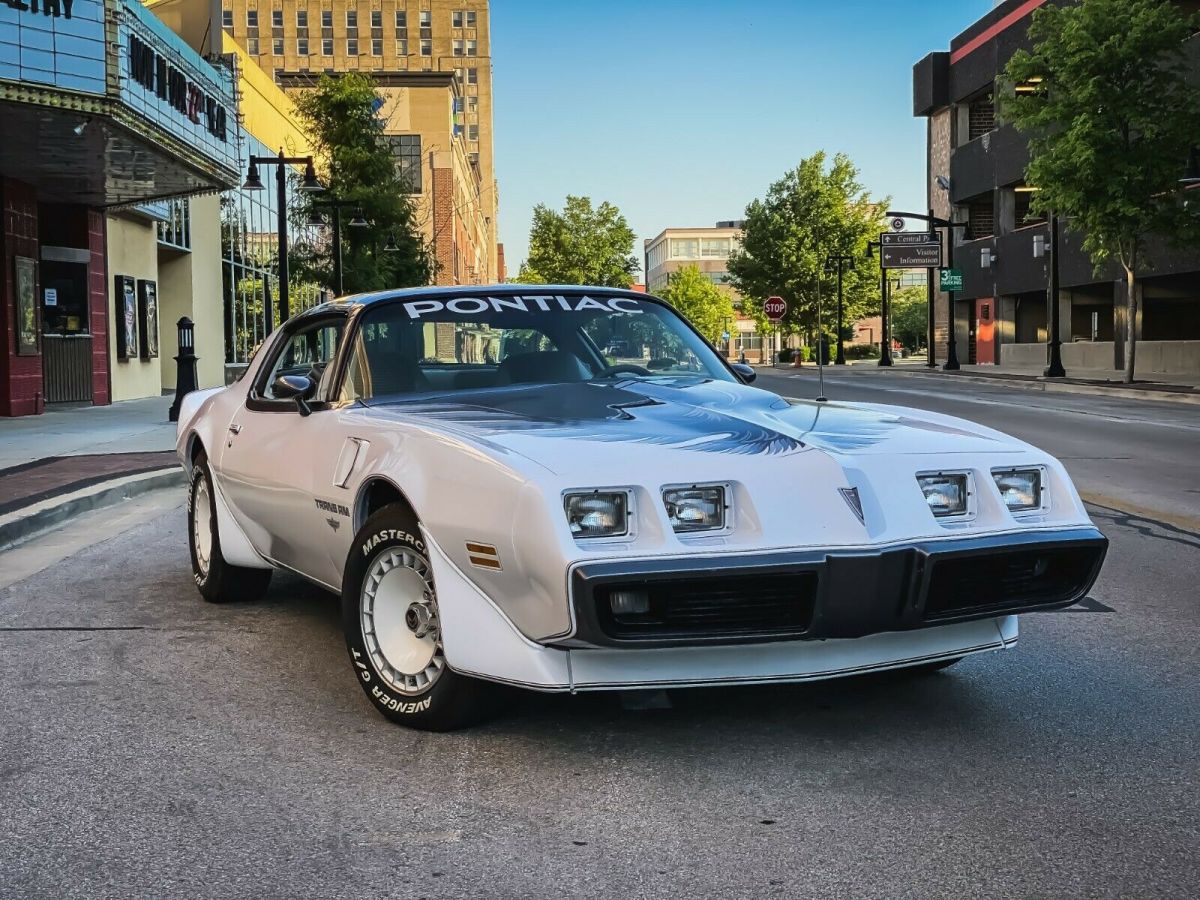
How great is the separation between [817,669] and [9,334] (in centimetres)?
2031

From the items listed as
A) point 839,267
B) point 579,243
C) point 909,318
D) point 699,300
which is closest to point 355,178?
point 839,267

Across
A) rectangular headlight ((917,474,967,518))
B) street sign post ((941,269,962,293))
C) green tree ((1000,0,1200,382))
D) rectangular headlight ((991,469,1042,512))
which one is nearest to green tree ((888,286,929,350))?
street sign post ((941,269,962,293))

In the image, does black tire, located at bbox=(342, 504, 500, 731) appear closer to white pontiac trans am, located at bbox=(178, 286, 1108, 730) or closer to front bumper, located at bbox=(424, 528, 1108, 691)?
white pontiac trans am, located at bbox=(178, 286, 1108, 730)

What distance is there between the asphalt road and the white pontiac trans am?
0.27 metres

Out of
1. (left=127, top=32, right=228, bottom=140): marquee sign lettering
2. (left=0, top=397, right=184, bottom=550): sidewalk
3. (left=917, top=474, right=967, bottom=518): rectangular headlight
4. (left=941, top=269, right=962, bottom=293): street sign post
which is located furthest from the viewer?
(left=941, top=269, right=962, bottom=293): street sign post

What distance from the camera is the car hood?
3.87 metres

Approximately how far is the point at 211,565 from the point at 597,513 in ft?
10.5

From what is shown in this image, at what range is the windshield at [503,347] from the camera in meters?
5.00

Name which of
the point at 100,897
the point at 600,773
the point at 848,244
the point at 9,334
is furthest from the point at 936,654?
the point at 848,244

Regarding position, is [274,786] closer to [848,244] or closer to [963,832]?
[963,832]

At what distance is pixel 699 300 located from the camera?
12925cm

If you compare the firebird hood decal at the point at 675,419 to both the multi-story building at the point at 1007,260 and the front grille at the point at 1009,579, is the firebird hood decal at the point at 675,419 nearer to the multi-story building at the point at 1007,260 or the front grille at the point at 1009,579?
the front grille at the point at 1009,579

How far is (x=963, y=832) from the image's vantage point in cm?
317

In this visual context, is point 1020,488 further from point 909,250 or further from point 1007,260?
point 1007,260
